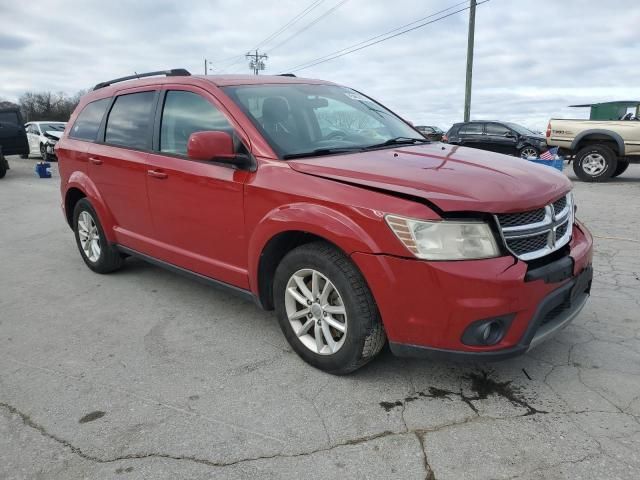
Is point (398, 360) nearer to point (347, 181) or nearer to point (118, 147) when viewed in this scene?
point (347, 181)

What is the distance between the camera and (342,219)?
2654mm

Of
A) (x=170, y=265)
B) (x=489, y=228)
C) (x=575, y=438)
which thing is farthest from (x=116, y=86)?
(x=575, y=438)

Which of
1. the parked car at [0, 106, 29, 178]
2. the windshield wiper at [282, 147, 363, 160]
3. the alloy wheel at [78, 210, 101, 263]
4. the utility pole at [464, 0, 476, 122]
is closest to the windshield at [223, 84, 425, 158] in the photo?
the windshield wiper at [282, 147, 363, 160]

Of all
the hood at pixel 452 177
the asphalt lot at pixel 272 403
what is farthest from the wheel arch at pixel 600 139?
the hood at pixel 452 177

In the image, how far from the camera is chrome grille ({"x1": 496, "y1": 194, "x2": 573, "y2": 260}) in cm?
249

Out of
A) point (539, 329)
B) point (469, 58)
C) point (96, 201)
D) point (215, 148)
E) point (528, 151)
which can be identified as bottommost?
point (528, 151)

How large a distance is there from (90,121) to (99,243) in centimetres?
118

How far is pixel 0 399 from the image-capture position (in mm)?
2822

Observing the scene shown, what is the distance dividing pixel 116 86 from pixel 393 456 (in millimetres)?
4059

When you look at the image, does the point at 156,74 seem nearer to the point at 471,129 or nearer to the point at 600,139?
the point at 600,139

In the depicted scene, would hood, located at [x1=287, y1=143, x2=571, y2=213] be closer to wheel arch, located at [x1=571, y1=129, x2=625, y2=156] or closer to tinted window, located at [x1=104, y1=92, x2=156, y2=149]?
tinted window, located at [x1=104, y1=92, x2=156, y2=149]

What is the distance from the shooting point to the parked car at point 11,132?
15.2 m

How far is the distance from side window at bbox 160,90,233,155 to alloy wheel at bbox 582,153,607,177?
1100cm

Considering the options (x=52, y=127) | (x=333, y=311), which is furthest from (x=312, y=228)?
(x=52, y=127)
